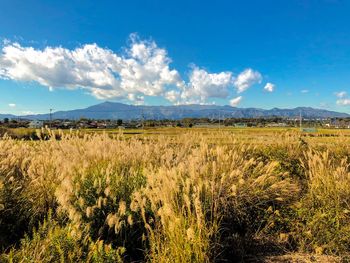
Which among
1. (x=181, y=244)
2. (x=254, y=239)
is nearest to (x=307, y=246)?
(x=254, y=239)

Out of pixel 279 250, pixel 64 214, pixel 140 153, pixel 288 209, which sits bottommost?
pixel 279 250

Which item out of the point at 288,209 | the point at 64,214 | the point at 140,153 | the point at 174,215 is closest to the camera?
the point at 174,215

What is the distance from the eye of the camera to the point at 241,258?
4.20m

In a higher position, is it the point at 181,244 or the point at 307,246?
the point at 181,244

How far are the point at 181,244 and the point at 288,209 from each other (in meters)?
2.65

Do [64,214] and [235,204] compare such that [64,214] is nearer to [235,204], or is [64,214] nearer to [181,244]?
[181,244]

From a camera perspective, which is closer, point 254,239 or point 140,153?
point 254,239

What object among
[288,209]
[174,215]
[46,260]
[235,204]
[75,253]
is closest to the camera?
[46,260]

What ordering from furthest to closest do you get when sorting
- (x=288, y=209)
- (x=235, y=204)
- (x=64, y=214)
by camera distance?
(x=288, y=209), (x=235, y=204), (x=64, y=214)

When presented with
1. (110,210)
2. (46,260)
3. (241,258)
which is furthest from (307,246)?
(46,260)

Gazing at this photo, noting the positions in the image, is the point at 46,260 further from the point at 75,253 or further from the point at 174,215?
the point at 174,215

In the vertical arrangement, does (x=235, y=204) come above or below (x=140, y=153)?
below

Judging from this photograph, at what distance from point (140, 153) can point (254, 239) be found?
8.57 feet

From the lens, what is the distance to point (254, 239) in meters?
4.69
